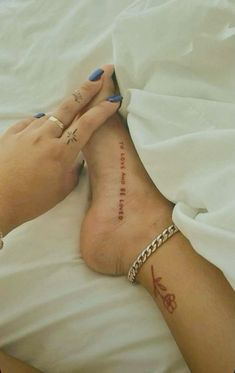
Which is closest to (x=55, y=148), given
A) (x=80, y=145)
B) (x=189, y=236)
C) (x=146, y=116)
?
(x=80, y=145)

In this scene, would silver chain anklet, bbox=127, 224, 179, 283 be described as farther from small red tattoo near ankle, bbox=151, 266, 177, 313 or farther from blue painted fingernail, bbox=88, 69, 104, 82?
blue painted fingernail, bbox=88, 69, 104, 82

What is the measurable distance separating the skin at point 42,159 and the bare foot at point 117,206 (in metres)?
0.04

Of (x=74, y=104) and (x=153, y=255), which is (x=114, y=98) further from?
(x=153, y=255)

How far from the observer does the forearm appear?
23.6 inches

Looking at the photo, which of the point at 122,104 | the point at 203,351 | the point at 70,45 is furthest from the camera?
the point at 70,45

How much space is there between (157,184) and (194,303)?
0.69 feet

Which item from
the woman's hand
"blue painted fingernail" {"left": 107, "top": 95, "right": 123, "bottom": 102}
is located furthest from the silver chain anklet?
"blue painted fingernail" {"left": 107, "top": 95, "right": 123, "bottom": 102}

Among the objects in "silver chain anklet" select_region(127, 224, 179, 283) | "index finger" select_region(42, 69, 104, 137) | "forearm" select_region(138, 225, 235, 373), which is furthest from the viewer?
"index finger" select_region(42, 69, 104, 137)

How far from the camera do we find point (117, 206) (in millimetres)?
770

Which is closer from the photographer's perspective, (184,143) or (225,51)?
(184,143)

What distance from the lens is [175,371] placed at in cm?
65

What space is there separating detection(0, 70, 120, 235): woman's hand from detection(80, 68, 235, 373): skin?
0.05 m

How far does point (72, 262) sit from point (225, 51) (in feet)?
1.58

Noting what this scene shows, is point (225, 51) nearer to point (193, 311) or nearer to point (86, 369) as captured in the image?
point (193, 311)
